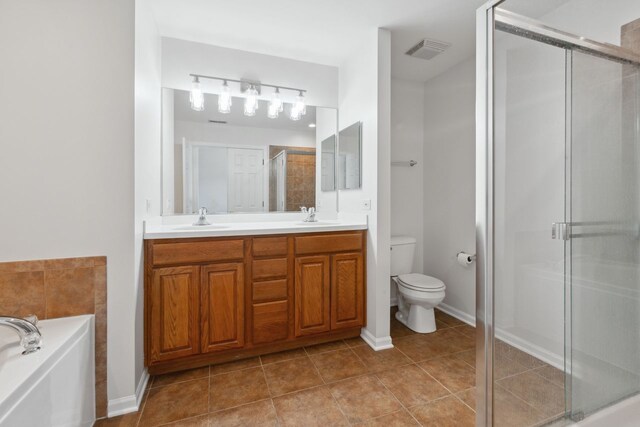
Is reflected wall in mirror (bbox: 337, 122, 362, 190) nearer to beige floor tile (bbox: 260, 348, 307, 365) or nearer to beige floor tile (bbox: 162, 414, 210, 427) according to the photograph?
beige floor tile (bbox: 260, 348, 307, 365)

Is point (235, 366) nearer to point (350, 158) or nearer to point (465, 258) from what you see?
point (350, 158)

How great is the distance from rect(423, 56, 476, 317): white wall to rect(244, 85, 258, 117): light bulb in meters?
1.73

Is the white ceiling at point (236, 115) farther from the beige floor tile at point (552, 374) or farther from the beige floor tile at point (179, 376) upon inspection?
the beige floor tile at point (552, 374)

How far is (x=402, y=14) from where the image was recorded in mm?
1929

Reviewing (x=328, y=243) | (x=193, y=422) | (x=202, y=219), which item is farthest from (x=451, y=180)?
(x=193, y=422)

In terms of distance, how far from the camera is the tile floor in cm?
122

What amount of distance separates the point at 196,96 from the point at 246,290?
156 centimetres

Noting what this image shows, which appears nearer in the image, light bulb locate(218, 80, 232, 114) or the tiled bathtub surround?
the tiled bathtub surround

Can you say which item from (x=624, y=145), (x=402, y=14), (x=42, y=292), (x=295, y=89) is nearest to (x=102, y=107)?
(x=42, y=292)

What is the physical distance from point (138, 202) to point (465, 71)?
2739 mm

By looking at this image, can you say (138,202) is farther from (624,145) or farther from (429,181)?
(429,181)

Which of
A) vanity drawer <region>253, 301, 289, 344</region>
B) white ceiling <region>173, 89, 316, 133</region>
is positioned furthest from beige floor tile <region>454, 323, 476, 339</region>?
white ceiling <region>173, 89, 316, 133</region>

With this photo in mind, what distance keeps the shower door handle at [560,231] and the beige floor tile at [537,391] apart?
593 millimetres

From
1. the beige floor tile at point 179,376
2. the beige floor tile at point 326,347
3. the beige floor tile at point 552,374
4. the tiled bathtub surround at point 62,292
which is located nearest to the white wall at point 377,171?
the beige floor tile at point 326,347
